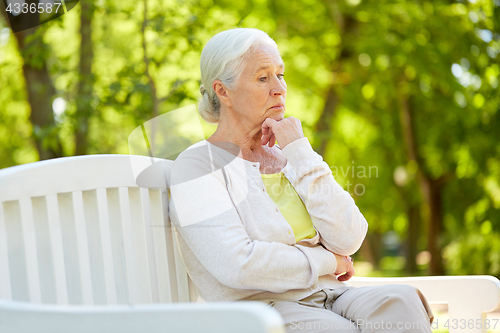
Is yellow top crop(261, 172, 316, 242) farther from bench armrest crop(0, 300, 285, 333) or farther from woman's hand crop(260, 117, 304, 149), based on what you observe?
bench armrest crop(0, 300, 285, 333)

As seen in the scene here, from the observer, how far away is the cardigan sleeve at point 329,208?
1.87 m

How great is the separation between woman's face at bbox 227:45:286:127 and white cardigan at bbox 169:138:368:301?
0.61 feet

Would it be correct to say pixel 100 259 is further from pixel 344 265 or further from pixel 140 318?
pixel 344 265

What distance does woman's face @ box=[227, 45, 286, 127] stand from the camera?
80.3 inches

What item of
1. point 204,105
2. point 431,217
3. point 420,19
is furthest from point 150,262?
point 431,217

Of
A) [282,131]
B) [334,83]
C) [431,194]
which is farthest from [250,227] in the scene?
[431,194]

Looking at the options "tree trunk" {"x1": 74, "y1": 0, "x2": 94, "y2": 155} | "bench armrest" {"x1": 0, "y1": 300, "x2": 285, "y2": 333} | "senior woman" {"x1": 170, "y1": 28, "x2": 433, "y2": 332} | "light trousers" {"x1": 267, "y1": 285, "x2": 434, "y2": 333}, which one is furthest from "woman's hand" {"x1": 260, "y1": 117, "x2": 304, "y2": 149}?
"tree trunk" {"x1": 74, "y1": 0, "x2": 94, "y2": 155}

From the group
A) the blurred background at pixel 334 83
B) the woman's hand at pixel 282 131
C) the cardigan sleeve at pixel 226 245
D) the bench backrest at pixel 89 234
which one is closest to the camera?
the bench backrest at pixel 89 234

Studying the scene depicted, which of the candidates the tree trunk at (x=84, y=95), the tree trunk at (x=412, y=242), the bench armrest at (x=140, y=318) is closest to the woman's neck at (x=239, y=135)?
the bench armrest at (x=140, y=318)

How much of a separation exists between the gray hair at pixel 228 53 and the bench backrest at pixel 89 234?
0.43m

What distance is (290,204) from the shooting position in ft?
6.57

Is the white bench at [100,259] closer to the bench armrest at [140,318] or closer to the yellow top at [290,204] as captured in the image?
the bench armrest at [140,318]

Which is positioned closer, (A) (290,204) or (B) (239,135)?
(A) (290,204)

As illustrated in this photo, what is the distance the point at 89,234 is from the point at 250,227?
0.56 metres
